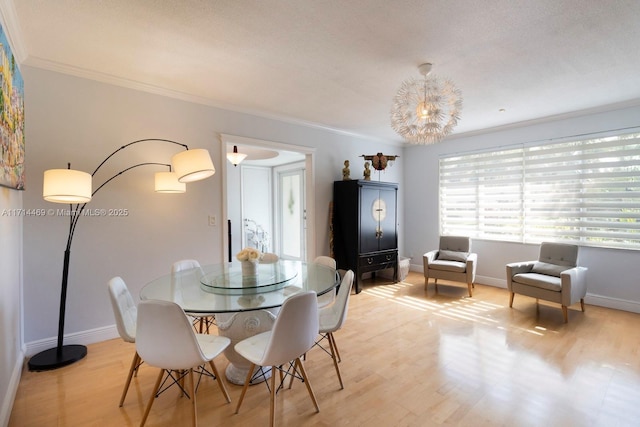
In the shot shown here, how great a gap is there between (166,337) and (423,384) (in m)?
1.76

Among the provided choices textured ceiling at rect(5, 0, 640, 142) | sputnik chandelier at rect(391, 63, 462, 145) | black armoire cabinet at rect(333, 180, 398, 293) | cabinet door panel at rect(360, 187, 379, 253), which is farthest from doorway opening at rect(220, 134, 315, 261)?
sputnik chandelier at rect(391, 63, 462, 145)

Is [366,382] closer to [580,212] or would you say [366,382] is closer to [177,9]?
[177,9]

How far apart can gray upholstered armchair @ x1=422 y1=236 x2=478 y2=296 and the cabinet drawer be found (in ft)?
1.60

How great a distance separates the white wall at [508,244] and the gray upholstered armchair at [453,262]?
0.50 m

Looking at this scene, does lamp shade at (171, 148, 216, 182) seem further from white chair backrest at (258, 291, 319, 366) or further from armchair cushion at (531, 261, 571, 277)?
armchair cushion at (531, 261, 571, 277)

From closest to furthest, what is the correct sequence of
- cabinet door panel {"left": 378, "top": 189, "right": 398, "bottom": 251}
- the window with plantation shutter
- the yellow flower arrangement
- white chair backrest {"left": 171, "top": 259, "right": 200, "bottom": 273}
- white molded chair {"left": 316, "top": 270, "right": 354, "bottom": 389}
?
1. white molded chair {"left": 316, "top": 270, "right": 354, "bottom": 389}
2. the yellow flower arrangement
3. white chair backrest {"left": 171, "top": 259, "right": 200, "bottom": 273}
4. the window with plantation shutter
5. cabinet door panel {"left": 378, "top": 189, "right": 398, "bottom": 251}

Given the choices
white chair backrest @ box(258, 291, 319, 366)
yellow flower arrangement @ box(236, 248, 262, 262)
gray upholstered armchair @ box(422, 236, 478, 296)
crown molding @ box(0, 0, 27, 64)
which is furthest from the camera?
gray upholstered armchair @ box(422, 236, 478, 296)

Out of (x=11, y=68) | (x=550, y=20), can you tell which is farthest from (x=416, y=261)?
(x=11, y=68)

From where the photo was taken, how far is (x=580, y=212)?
3.97m

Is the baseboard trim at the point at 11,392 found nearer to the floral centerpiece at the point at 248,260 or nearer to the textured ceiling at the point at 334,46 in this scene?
the floral centerpiece at the point at 248,260

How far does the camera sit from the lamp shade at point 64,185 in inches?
85.0

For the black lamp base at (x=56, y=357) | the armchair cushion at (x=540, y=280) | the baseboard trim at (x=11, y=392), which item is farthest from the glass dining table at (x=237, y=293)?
the armchair cushion at (x=540, y=280)

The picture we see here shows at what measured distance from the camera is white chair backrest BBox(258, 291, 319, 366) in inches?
64.1

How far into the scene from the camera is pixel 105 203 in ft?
9.47
